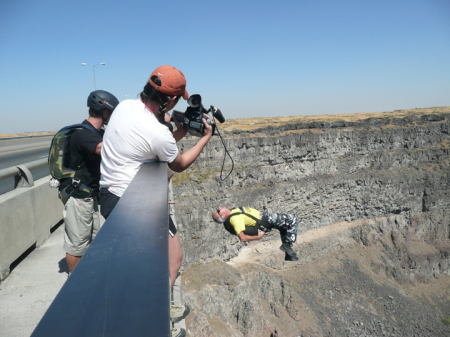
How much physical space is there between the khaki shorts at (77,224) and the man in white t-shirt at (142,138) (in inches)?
48.3

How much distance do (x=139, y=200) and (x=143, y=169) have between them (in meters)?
0.67

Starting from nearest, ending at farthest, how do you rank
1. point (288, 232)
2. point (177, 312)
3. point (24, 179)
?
point (177, 312) < point (24, 179) < point (288, 232)

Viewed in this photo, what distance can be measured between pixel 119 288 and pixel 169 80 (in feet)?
6.25

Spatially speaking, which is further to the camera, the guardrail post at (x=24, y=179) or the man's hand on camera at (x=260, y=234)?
the man's hand on camera at (x=260, y=234)

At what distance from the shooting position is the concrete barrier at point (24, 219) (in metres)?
4.22

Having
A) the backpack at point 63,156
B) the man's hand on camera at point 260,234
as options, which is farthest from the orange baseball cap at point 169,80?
the man's hand on camera at point 260,234

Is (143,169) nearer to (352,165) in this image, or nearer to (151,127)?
(151,127)

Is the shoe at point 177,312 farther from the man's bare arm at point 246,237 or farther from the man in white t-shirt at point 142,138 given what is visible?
the man's bare arm at point 246,237

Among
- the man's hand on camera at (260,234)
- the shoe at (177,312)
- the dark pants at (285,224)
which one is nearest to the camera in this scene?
the shoe at (177,312)

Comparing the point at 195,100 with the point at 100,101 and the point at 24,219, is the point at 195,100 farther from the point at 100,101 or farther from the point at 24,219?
the point at 24,219

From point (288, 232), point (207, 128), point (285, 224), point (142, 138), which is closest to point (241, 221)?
point (285, 224)

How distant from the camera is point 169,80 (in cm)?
254

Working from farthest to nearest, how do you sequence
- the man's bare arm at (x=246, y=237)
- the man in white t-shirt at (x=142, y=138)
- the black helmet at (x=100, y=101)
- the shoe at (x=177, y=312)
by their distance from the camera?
the man's bare arm at (x=246, y=237) < the black helmet at (x=100, y=101) < the shoe at (x=177, y=312) < the man in white t-shirt at (x=142, y=138)

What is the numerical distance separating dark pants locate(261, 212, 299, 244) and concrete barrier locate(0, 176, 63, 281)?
5.26m
